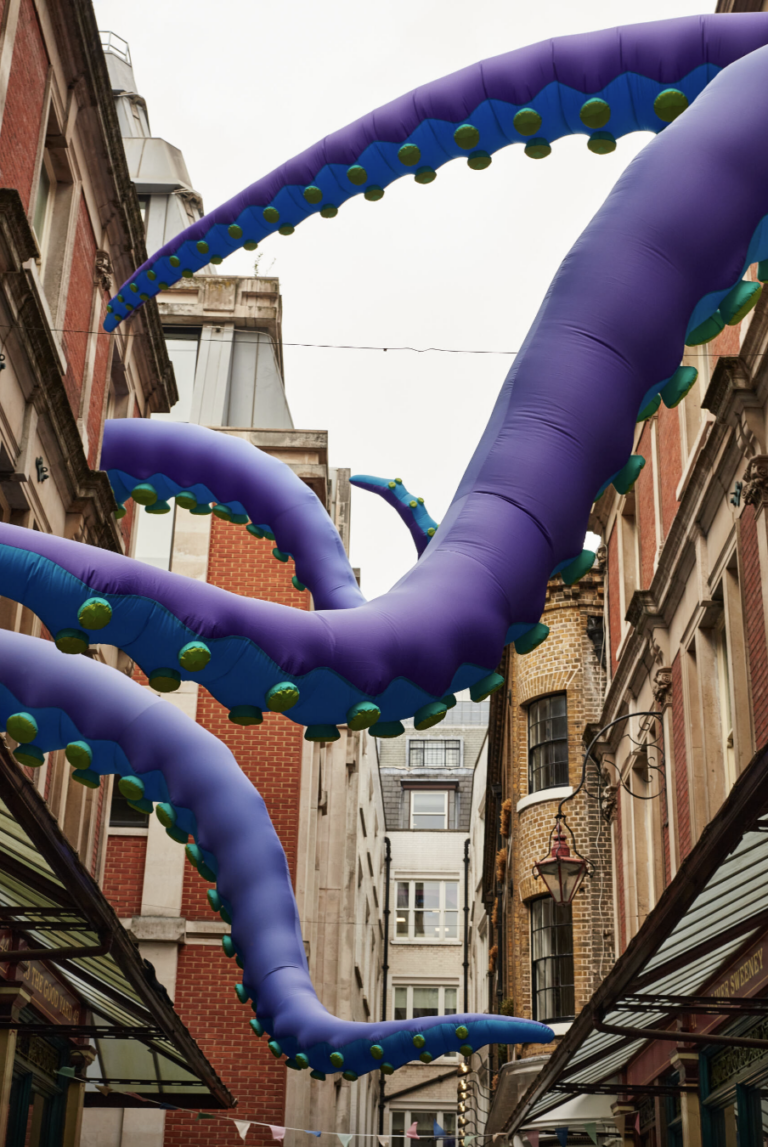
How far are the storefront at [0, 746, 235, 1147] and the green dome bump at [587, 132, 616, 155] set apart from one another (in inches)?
160

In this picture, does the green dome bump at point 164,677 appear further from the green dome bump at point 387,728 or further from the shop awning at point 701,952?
the shop awning at point 701,952

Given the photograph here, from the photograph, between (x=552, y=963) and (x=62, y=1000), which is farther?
(x=552, y=963)

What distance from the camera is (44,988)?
14.6 meters

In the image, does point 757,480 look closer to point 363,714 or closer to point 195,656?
point 363,714

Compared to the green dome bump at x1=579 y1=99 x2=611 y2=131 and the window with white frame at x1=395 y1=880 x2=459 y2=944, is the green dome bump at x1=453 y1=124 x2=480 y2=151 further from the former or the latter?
the window with white frame at x1=395 y1=880 x2=459 y2=944

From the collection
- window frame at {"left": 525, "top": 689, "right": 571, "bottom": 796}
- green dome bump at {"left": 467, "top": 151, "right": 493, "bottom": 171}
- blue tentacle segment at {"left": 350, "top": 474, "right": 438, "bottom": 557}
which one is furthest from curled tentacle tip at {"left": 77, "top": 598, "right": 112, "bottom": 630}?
window frame at {"left": 525, "top": 689, "right": 571, "bottom": 796}

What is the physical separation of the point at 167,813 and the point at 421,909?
6190 centimetres

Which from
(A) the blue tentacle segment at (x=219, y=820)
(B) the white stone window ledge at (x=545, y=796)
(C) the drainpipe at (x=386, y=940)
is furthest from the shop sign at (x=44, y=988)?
(C) the drainpipe at (x=386, y=940)

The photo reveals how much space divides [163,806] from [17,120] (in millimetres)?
8163

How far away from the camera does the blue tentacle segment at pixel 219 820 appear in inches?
248

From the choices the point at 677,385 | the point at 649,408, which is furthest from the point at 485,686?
the point at 677,385

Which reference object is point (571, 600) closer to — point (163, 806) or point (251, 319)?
point (251, 319)

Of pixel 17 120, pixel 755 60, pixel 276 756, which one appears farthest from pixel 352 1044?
pixel 276 756

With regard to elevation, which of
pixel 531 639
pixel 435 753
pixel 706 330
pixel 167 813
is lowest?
pixel 531 639
